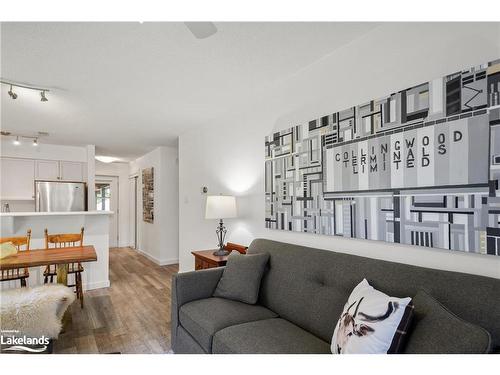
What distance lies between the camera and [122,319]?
3.10m

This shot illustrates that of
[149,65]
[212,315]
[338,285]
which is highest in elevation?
[149,65]

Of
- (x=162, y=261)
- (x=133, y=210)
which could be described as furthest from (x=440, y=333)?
(x=133, y=210)

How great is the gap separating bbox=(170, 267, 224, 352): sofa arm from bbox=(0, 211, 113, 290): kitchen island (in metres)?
2.49

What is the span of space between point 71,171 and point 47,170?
1.27ft

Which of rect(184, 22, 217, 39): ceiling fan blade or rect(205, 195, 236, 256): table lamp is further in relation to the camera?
rect(205, 195, 236, 256): table lamp

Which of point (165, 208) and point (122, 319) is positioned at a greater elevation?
point (165, 208)

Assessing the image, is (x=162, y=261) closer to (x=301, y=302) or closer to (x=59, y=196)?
(x=59, y=196)

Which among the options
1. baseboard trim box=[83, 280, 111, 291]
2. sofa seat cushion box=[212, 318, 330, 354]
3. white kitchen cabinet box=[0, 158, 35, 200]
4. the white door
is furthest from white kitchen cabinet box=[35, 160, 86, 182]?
sofa seat cushion box=[212, 318, 330, 354]

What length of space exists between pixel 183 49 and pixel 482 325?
7.61 ft

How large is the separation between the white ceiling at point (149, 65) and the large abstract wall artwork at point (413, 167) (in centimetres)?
59

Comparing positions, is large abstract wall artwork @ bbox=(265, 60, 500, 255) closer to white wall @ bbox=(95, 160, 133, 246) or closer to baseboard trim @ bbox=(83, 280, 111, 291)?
baseboard trim @ bbox=(83, 280, 111, 291)

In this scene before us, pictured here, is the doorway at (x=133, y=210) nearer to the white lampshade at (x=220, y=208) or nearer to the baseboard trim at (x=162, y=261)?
the baseboard trim at (x=162, y=261)

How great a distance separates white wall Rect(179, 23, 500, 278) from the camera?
4.92ft
